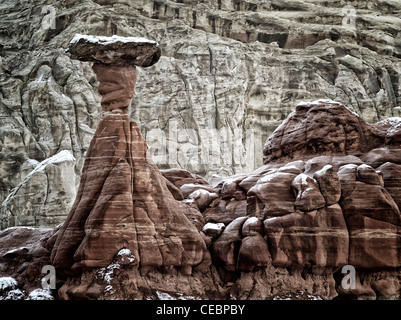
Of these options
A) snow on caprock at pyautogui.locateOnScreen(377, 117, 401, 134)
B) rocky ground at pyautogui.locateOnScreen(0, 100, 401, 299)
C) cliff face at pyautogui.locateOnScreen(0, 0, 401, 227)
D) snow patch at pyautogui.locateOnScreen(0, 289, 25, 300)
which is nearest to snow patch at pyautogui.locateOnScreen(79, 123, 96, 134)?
cliff face at pyautogui.locateOnScreen(0, 0, 401, 227)

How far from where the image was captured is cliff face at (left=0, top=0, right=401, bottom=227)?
195 feet

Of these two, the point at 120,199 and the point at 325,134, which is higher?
the point at 325,134

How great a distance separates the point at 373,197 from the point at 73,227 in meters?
11.1

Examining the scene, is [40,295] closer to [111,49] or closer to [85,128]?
[111,49]

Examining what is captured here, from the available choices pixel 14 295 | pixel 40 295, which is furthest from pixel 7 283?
pixel 40 295

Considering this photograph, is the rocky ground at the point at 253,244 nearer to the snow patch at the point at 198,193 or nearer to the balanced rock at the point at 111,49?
the snow patch at the point at 198,193

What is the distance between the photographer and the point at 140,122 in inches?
2422

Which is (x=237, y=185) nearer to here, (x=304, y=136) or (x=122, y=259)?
(x=304, y=136)

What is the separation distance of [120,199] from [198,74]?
44518 millimetres

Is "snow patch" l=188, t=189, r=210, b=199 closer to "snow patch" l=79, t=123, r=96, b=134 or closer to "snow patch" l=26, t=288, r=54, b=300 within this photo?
"snow patch" l=26, t=288, r=54, b=300

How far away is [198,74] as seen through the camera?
64.4m

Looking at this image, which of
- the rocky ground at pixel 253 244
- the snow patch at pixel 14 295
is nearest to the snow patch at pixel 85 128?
the rocky ground at pixel 253 244

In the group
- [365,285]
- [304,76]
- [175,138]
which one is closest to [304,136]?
[365,285]

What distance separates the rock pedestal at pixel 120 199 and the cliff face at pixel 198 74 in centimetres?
3249
